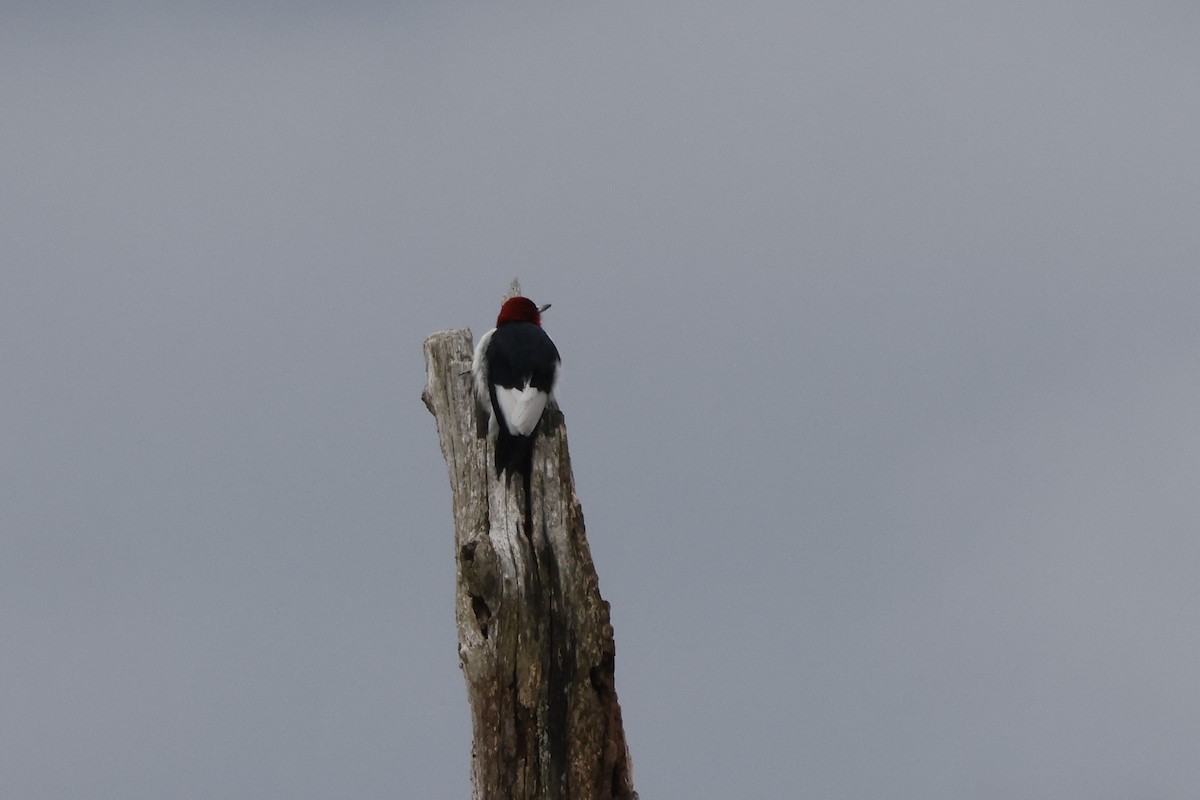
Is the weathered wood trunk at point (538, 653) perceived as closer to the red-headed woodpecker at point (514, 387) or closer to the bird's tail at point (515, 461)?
the bird's tail at point (515, 461)

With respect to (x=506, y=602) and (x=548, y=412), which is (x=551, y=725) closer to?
(x=506, y=602)

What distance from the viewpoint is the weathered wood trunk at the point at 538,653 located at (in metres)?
8.63

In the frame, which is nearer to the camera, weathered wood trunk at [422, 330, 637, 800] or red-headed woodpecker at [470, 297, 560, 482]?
weathered wood trunk at [422, 330, 637, 800]

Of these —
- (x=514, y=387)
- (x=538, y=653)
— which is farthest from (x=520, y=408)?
(x=538, y=653)

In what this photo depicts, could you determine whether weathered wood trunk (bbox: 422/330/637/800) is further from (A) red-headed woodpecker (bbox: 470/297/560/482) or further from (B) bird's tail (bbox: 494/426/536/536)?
(A) red-headed woodpecker (bbox: 470/297/560/482)

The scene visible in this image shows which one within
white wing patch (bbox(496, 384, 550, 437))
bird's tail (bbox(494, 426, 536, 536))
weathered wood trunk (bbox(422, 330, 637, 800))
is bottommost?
weathered wood trunk (bbox(422, 330, 637, 800))

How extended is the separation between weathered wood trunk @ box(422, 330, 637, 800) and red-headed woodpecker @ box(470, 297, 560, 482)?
5.7 inches

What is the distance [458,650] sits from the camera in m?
8.85

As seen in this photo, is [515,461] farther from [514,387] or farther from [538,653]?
Result: [538,653]

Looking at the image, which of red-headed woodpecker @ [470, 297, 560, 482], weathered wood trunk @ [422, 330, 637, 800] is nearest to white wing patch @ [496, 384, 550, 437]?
red-headed woodpecker @ [470, 297, 560, 482]

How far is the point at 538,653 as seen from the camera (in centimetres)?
867

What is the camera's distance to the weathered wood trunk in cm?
863

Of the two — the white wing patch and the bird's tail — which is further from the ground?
the white wing patch

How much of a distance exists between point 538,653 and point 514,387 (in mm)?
1465
